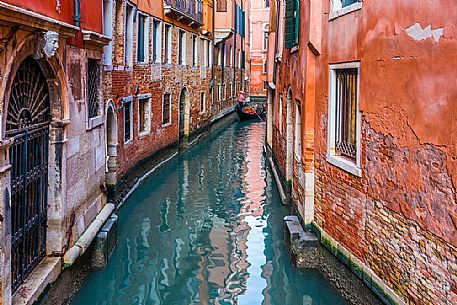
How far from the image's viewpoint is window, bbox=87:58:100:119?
7.94 metres

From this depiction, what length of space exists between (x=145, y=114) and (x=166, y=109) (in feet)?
7.99

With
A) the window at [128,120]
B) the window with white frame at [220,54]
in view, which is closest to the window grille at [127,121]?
the window at [128,120]

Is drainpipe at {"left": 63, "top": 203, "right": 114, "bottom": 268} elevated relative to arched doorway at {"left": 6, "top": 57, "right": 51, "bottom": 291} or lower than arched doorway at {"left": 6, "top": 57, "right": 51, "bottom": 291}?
lower

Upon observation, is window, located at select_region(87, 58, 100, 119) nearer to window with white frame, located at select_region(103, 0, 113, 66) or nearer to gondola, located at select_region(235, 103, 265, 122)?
window with white frame, located at select_region(103, 0, 113, 66)

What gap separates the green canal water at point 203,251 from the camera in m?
6.76

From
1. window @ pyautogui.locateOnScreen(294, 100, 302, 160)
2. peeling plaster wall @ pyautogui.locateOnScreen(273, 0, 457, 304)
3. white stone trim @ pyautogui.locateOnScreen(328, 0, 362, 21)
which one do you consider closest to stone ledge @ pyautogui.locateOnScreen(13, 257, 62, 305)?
peeling plaster wall @ pyautogui.locateOnScreen(273, 0, 457, 304)

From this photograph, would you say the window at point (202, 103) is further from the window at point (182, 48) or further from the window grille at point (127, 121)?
the window grille at point (127, 121)

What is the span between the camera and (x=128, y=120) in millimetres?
12234

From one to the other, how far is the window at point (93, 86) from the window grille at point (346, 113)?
10.2 feet

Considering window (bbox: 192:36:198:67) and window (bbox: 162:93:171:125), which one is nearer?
window (bbox: 162:93:171:125)

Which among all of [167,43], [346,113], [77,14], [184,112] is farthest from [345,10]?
[184,112]

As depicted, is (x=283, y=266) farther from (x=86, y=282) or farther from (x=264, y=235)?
(x=86, y=282)

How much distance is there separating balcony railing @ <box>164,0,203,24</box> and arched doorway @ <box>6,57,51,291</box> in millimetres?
9808

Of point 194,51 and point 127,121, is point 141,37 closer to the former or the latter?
point 127,121
